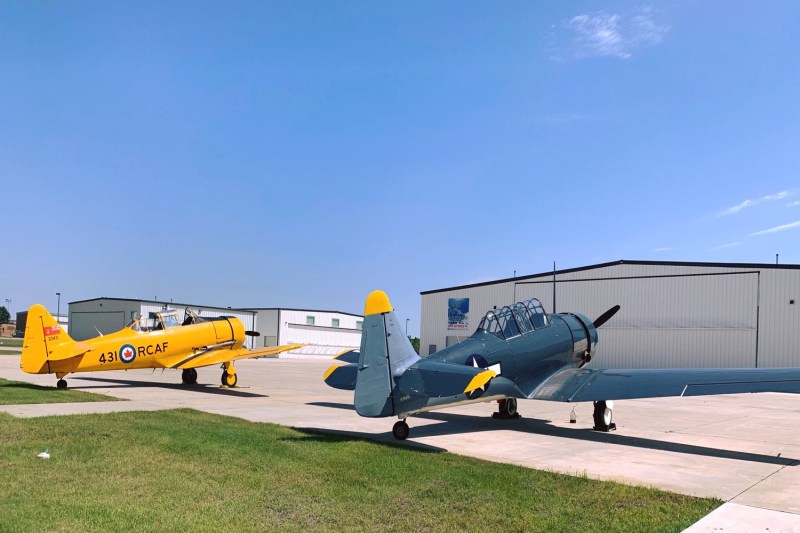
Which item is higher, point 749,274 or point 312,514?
point 749,274

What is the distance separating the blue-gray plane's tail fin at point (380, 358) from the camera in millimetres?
9539

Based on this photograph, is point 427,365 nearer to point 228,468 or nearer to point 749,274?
point 228,468

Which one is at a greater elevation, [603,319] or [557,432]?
[603,319]

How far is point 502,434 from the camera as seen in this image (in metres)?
11.2

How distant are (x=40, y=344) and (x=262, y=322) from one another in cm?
4860

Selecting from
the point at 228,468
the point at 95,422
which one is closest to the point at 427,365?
the point at 228,468

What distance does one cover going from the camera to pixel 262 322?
65.8 metres

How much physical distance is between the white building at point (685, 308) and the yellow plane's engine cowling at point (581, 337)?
15.5 meters

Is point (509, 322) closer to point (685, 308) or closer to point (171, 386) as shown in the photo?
point (171, 386)

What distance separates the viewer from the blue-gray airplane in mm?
9492

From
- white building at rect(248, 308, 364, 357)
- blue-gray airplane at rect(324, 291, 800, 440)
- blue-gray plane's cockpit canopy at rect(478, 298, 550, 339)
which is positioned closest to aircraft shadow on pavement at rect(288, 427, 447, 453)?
blue-gray airplane at rect(324, 291, 800, 440)

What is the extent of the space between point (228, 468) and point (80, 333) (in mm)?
64619

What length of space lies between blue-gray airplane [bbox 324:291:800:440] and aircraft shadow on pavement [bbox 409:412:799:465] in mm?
546

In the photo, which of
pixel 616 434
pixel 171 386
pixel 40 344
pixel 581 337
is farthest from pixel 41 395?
pixel 616 434
